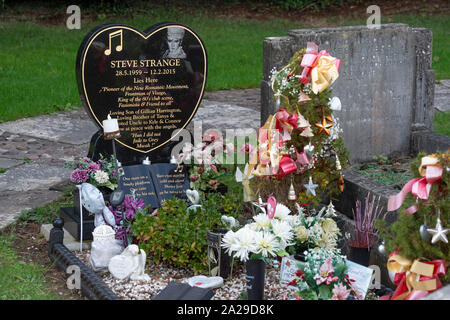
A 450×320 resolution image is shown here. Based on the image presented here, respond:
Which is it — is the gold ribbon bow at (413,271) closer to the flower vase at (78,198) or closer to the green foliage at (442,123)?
the flower vase at (78,198)

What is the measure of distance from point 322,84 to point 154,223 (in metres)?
1.56

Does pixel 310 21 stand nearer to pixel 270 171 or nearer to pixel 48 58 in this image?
pixel 48 58

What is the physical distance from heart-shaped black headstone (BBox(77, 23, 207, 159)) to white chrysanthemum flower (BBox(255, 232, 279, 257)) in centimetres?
201

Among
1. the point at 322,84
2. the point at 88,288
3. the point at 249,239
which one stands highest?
the point at 322,84

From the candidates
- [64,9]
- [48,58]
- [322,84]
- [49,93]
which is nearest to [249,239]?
[322,84]

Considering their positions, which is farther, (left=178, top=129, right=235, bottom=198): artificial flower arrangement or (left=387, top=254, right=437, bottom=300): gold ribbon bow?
(left=178, top=129, right=235, bottom=198): artificial flower arrangement

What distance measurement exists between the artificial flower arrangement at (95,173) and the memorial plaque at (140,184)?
0.65 feet

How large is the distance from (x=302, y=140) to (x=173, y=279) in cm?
137

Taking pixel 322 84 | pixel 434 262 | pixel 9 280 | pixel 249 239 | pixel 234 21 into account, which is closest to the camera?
pixel 434 262

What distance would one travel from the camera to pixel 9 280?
Result: 186 inches

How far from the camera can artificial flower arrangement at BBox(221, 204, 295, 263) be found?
4.38 metres

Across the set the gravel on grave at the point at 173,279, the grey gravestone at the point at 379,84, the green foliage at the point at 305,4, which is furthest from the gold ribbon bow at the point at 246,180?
the green foliage at the point at 305,4

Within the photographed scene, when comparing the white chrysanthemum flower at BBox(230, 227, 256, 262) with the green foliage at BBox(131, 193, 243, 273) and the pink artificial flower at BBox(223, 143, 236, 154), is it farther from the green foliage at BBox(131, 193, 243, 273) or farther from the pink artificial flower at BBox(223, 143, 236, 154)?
the pink artificial flower at BBox(223, 143, 236, 154)

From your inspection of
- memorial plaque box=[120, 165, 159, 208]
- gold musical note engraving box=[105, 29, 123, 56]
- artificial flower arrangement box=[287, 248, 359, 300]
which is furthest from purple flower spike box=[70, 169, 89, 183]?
artificial flower arrangement box=[287, 248, 359, 300]
